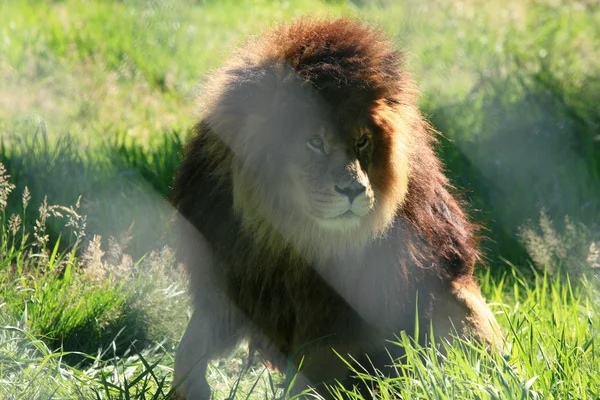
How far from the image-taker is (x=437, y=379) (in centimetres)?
313

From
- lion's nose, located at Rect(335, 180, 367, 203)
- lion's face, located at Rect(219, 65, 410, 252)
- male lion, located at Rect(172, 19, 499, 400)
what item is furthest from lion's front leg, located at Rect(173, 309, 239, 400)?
lion's nose, located at Rect(335, 180, 367, 203)

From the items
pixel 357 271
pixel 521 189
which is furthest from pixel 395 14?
pixel 357 271

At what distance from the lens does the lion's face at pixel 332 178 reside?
10.3 ft

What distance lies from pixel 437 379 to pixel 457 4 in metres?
6.56

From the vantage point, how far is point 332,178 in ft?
10.3

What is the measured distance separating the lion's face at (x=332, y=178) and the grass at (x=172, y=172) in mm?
547

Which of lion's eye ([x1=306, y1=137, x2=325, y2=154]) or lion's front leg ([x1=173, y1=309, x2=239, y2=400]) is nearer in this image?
lion's eye ([x1=306, y1=137, x2=325, y2=154])

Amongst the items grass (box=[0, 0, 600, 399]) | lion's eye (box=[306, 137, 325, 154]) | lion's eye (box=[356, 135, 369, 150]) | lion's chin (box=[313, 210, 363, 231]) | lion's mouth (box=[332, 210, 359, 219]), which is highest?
lion's eye (box=[356, 135, 369, 150])

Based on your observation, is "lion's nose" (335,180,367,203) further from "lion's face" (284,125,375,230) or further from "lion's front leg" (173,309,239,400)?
"lion's front leg" (173,309,239,400)

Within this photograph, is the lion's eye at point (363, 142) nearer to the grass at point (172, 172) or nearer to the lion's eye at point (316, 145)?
the lion's eye at point (316, 145)

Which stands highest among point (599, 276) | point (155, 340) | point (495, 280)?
point (599, 276)

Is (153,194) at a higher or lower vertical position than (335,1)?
lower

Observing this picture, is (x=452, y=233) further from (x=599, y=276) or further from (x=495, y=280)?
(x=495, y=280)

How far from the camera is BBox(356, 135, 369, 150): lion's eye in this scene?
326 centimetres
